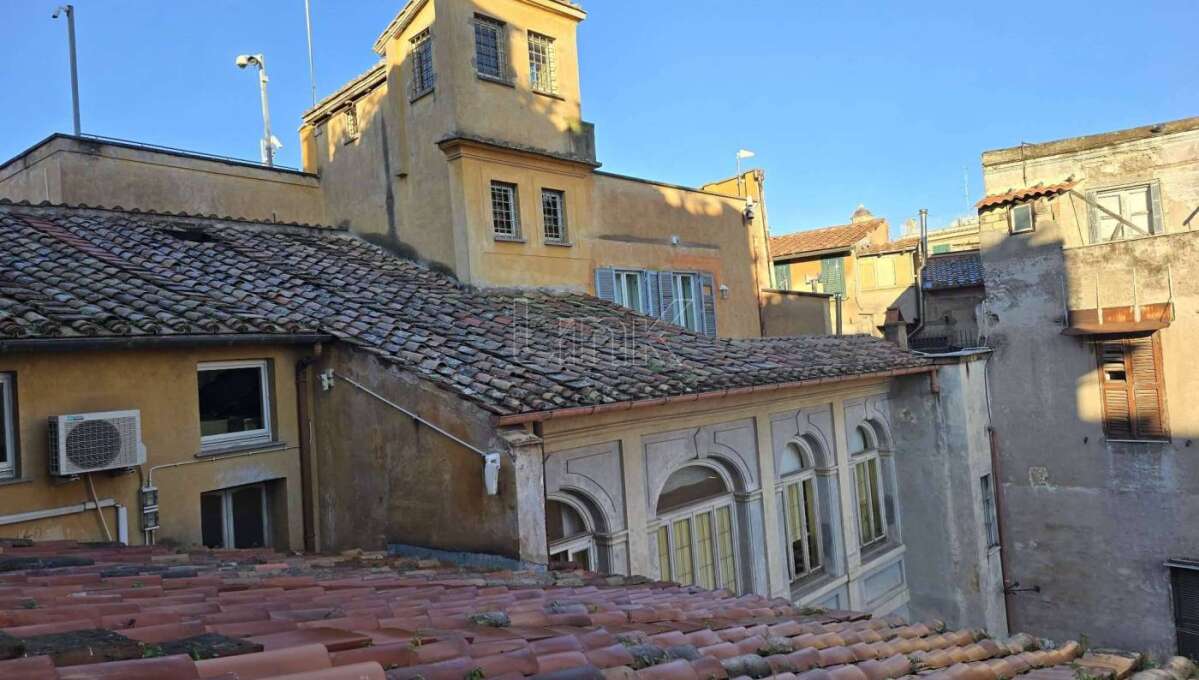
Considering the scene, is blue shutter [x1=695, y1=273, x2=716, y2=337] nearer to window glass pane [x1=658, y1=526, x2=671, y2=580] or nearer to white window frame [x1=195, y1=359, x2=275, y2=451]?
window glass pane [x1=658, y1=526, x2=671, y2=580]

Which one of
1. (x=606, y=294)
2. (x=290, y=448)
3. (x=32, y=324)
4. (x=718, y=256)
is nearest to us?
(x=32, y=324)

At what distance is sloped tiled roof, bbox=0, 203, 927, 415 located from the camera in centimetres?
772

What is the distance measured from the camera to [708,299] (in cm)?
1723

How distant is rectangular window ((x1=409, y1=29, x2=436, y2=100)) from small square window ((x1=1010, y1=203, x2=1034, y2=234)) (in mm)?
12621

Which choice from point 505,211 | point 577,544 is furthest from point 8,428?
point 505,211

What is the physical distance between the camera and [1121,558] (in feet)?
53.7

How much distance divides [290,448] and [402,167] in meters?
6.36

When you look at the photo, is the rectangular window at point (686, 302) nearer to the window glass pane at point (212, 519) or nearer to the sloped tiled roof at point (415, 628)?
the sloped tiled roof at point (415, 628)

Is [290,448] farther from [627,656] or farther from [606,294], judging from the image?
[606,294]

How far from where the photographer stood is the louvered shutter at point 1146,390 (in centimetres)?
1571

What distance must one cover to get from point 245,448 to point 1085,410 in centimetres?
1602

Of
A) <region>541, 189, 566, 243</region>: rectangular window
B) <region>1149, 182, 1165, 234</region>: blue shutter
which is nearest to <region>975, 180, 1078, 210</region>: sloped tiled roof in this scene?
<region>1149, 182, 1165, 234</region>: blue shutter

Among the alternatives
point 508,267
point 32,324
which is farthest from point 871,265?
point 32,324

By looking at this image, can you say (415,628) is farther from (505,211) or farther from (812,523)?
(812,523)
